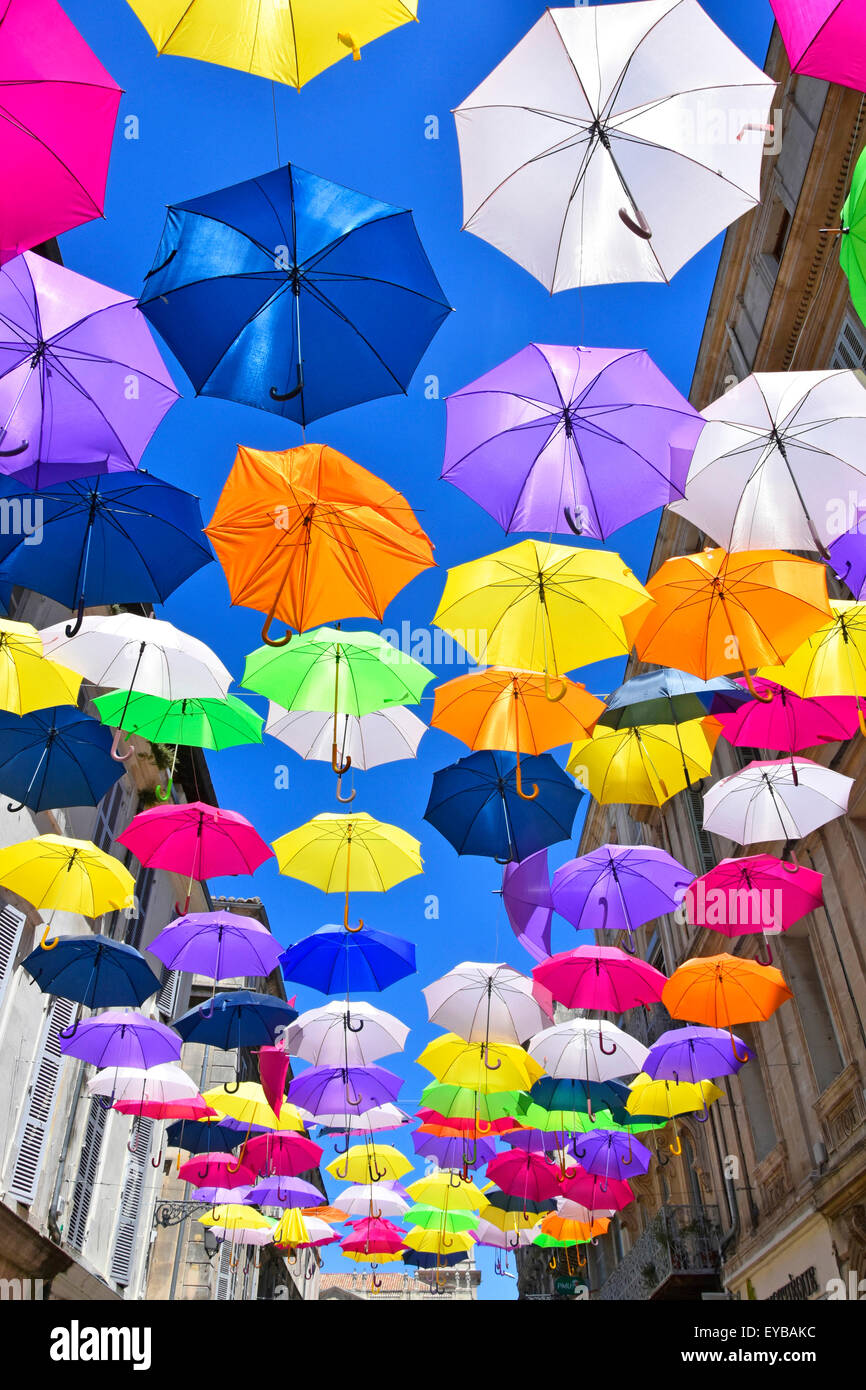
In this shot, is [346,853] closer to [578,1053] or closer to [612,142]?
[578,1053]

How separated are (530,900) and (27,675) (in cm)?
579

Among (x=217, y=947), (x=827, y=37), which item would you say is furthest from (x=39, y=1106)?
(x=827, y=37)

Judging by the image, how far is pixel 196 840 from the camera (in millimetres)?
10523

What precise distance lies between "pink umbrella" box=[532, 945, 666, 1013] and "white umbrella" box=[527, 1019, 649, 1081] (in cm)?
162

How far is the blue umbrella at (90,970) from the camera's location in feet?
38.0

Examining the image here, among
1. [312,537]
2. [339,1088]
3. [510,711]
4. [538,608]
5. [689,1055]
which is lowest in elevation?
[689,1055]

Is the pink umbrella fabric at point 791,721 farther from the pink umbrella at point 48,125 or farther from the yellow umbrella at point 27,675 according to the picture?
the pink umbrella at point 48,125

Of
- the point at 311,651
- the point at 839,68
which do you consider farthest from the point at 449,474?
the point at 839,68

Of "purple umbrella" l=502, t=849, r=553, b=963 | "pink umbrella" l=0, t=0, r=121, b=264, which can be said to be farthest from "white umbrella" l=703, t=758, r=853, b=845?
"pink umbrella" l=0, t=0, r=121, b=264

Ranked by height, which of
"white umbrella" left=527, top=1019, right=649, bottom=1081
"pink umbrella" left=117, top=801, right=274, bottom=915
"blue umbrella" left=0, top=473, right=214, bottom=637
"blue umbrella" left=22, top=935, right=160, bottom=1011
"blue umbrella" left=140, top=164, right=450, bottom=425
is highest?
"blue umbrella" left=0, top=473, right=214, bottom=637

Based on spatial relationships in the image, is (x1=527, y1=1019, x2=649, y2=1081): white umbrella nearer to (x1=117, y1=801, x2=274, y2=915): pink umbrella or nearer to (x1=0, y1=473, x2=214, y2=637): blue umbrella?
(x1=117, y1=801, x2=274, y2=915): pink umbrella

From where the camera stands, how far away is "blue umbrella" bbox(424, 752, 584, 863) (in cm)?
1030

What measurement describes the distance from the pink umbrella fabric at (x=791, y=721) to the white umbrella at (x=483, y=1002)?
5577 millimetres

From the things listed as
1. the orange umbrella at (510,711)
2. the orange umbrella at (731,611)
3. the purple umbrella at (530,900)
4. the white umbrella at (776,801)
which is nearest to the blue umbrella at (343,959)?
the purple umbrella at (530,900)
